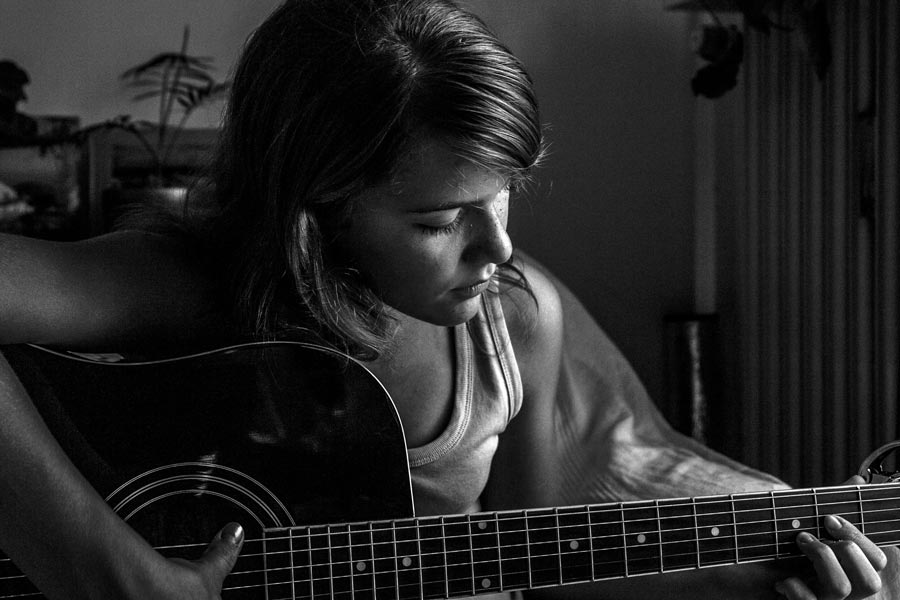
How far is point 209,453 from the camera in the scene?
2.58ft

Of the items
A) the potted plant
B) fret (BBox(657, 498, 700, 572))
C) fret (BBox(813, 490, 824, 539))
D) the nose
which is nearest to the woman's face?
the nose

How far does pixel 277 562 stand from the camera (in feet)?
2.55

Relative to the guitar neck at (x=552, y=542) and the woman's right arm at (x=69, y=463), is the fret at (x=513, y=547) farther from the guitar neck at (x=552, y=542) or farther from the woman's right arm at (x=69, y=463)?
the woman's right arm at (x=69, y=463)

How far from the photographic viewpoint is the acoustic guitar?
771 millimetres

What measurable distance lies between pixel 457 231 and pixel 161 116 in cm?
169

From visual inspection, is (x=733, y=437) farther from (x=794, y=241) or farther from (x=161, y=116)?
(x=161, y=116)

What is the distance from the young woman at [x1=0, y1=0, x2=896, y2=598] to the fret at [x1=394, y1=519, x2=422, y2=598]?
141mm

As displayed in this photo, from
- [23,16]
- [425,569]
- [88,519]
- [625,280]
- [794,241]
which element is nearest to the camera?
[88,519]

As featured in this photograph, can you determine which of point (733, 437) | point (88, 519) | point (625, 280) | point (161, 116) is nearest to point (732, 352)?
point (733, 437)

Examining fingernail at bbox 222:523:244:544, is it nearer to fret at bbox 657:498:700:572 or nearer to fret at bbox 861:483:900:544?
fret at bbox 657:498:700:572

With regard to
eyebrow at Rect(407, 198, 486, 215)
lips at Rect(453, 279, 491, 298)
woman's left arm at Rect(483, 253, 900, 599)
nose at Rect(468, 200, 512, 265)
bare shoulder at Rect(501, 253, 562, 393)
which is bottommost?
woman's left arm at Rect(483, 253, 900, 599)

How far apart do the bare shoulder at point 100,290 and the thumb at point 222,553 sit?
182 millimetres

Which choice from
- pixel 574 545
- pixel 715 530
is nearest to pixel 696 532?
pixel 715 530

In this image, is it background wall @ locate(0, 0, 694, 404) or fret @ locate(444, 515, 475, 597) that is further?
background wall @ locate(0, 0, 694, 404)
